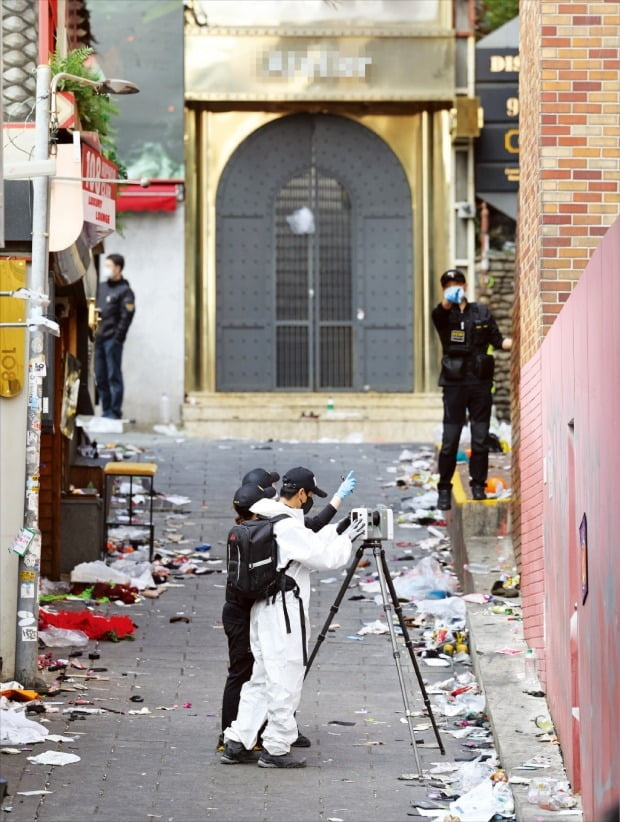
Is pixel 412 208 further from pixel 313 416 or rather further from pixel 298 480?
pixel 298 480

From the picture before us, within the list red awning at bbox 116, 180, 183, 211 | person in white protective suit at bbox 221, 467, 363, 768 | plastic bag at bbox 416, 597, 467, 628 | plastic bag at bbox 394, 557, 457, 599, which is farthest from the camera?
red awning at bbox 116, 180, 183, 211

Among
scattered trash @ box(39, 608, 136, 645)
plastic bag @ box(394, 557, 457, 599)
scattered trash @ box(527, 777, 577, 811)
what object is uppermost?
plastic bag @ box(394, 557, 457, 599)

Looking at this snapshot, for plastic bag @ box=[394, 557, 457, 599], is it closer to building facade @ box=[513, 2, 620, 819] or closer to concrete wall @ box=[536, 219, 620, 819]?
building facade @ box=[513, 2, 620, 819]

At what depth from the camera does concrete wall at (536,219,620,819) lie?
6875 millimetres

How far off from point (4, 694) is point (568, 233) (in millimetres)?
5153

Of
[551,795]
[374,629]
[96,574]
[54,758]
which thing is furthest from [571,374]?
[96,574]

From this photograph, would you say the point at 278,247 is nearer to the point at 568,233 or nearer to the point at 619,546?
the point at 568,233

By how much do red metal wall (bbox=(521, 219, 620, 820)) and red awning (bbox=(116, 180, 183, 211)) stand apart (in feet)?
45.8

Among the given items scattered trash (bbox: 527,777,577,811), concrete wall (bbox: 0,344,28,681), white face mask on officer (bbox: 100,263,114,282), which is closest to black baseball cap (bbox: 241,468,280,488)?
concrete wall (bbox: 0,344,28,681)

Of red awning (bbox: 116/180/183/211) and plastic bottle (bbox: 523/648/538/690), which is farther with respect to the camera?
red awning (bbox: 116/180/183/211)

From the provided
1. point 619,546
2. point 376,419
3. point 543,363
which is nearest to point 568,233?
point 543,363

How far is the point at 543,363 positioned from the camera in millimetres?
11516

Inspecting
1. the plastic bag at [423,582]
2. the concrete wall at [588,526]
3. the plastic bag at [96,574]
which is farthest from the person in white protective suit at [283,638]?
the plastic bag at [96,574]

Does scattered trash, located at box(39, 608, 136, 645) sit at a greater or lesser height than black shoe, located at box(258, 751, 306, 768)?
greater
